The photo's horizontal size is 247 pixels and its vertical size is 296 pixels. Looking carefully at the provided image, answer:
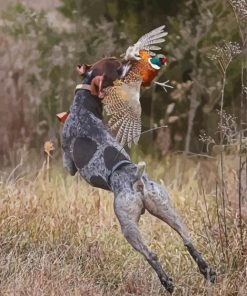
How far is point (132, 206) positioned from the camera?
4207mm

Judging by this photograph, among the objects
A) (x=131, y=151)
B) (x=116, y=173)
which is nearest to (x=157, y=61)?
(x=116, y=173)

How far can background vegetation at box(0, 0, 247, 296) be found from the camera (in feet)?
15.9

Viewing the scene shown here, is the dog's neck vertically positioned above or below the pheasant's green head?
below

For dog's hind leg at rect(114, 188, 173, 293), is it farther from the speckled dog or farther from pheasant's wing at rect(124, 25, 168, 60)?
pheasant's wing at rect(124, 25, 168, 60)

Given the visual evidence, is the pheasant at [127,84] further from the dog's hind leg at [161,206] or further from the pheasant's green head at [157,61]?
the dog's hind leg at [161,206]

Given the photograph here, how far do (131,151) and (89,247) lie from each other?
2.69 m

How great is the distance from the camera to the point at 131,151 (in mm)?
7836

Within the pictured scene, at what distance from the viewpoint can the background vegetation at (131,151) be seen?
4.83 metres

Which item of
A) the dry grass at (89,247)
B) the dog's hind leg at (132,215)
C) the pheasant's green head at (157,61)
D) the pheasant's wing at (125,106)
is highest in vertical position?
the pheasant's green head at (157,61)

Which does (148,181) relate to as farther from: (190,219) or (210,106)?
(210,106)

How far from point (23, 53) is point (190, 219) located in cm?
343

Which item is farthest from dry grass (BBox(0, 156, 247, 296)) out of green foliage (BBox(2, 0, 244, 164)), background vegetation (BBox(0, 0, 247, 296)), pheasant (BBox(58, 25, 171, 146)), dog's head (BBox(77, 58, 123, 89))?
green foliage (BBox(2, 0, 244, 164))

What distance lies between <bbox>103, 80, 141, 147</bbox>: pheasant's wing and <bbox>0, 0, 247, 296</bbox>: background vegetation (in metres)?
0.59

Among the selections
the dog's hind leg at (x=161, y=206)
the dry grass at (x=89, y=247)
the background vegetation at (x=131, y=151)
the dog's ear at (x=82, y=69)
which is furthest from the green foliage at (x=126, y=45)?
the dog's hind leg at (x=161, y=206)
